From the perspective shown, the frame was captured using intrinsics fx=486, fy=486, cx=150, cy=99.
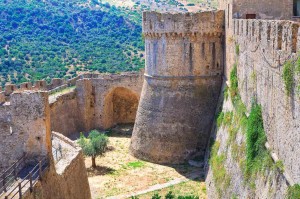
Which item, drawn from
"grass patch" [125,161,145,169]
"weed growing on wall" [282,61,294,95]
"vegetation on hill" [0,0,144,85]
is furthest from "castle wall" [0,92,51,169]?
"vegetation on hill" [0,0,144,85]

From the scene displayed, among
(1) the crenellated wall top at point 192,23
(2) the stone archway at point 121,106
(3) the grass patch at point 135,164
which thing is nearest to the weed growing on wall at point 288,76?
(1) the crenellated wall top at point 192,23

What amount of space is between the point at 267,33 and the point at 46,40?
52245 millimetres

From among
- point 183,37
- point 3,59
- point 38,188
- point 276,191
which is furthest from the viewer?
point 3,59

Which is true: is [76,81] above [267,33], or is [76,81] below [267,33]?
below

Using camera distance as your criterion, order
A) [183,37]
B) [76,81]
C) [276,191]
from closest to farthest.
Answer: [276,191], [183,37], [76,81]

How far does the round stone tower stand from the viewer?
22.1 meters

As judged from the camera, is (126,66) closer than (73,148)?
No

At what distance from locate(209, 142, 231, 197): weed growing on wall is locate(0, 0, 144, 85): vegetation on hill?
3027 centimetres

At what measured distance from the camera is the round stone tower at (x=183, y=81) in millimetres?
22125

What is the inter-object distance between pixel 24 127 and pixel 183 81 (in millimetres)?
10607

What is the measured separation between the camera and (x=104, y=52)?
194ft

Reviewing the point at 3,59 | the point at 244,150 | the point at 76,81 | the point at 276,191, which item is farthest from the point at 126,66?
the point at 276,191

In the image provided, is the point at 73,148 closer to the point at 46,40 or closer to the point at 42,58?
the point at 42,58

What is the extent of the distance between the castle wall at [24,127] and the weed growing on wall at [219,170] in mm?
5791
